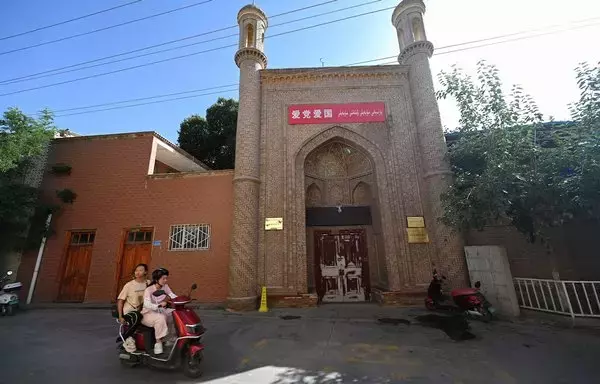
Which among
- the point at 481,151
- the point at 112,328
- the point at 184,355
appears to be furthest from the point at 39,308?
the point at 481,151

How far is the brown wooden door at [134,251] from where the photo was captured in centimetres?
989

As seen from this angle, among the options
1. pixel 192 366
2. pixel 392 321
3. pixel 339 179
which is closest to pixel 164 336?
pixel 192 366

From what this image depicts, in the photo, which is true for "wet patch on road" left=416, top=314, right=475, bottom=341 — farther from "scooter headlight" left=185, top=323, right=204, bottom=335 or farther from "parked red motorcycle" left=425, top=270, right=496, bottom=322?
"scooter headlight" left=185, top=323, right=204, bottom=335

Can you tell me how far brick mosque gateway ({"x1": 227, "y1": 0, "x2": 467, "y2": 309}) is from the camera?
9445mm

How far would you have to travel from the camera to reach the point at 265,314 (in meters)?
8.24

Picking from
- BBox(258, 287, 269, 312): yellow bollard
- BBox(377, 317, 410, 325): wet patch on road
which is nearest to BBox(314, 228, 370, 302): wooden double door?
BBox(258, 287, 269, 312): yellow bollard

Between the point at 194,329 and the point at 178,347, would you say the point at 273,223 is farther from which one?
the point at 178,347

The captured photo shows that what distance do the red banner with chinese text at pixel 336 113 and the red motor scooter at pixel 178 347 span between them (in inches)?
344

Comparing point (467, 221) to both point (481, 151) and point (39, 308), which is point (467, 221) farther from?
point (39, 308)

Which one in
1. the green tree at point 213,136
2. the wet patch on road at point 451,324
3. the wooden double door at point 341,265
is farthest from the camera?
the green tree at point 213,136

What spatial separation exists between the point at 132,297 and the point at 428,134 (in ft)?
35.1

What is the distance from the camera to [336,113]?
36.9ft

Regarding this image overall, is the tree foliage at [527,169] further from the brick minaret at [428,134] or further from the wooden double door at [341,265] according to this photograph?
the wooden double door at [341,265]

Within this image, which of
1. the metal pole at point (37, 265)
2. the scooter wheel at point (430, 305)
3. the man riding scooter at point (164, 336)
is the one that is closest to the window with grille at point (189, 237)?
the metal pole at point (37, 265)
